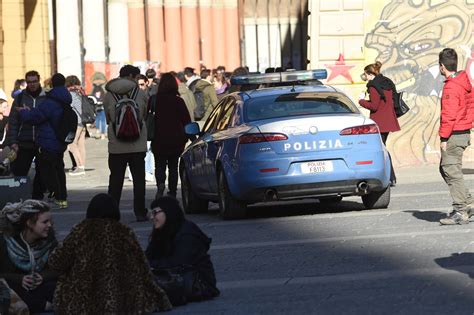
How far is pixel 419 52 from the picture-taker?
25656mm

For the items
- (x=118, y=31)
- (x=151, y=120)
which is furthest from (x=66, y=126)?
(x=118, y=31)

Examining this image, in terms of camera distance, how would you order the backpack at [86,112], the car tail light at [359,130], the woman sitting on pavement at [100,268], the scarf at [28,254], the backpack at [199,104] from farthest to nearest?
the backpack at [86,112], the backpack at [199,104], the car tail light at [359,130], the scarf at [28,254], the woman sitting on pavement at [100,268]

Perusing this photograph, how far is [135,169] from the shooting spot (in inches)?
682

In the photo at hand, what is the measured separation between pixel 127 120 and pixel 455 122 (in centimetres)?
404

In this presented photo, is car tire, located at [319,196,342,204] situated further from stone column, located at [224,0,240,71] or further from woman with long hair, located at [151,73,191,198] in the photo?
stone column, located at [224,0,240,71]

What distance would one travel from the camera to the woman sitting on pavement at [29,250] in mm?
10695

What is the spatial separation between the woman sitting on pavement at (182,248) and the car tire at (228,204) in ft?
19.2

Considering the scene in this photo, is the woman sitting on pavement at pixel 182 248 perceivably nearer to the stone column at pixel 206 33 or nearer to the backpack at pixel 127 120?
the backpack at pixel 127 120

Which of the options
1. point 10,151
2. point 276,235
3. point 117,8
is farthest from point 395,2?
point 117,8

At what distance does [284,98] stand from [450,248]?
4.52 metres

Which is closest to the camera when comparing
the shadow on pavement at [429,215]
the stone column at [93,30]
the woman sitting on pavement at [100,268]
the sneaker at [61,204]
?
the woman sitting on pavement at [100,268]

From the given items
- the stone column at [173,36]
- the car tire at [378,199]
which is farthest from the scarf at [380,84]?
the stone column at [173,36]

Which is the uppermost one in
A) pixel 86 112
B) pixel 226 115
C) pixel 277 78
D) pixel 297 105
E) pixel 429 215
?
pixel 277 78

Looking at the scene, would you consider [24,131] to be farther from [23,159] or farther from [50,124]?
[50,124]
